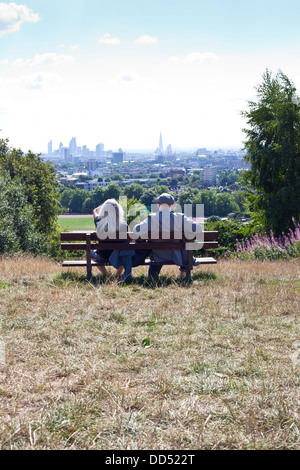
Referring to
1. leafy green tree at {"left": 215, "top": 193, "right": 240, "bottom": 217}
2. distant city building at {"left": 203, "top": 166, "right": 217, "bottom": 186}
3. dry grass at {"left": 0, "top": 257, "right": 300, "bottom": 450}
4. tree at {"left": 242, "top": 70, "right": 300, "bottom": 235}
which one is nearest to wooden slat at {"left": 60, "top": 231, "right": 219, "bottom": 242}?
dry grass at {"left": 0, "top": 257, "right": 300, "bottom": 450}

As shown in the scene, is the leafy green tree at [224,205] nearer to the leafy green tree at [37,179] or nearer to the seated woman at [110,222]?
the leafy green tree at [37,179]

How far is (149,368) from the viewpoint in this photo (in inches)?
131

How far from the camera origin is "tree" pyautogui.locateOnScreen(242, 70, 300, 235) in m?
24.5

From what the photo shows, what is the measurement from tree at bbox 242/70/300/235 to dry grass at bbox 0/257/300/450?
1979 centimetres

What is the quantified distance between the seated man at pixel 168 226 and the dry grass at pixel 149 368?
112 cm

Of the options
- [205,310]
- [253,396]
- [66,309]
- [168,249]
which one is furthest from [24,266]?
[253,396]

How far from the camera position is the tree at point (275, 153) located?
2447cm

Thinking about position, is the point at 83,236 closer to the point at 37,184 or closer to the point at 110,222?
the point at 110,222

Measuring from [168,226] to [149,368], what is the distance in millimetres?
3456

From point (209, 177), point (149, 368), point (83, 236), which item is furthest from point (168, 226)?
point (209, 177)

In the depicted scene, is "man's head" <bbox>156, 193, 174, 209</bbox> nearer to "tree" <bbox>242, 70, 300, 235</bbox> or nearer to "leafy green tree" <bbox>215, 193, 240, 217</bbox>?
"tree" <bbox>242, 70, 300, 235</bbox>

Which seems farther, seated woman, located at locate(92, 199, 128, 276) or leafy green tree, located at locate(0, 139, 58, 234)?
leafy green tree, located at locate(0, 139, 58, 234)

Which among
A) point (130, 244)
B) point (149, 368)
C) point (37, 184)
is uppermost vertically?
point (37, 184)

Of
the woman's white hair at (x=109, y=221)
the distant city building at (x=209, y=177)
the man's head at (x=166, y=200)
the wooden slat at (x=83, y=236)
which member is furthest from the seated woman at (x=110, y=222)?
the distant city building at (x=209, y=177)
